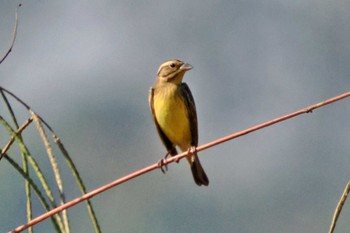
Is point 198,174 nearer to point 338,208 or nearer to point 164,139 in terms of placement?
point 164,139

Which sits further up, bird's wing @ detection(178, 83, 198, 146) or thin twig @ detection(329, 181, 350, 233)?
bird's wing @ detection(178, 83, 198, 146)

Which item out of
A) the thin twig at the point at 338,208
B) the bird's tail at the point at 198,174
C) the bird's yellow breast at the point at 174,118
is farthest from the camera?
the bird's tail at the point at 198,174

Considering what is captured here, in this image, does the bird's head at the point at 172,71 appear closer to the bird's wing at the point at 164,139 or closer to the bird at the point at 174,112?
the bird at the point at 174,112

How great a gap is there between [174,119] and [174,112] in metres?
0.05

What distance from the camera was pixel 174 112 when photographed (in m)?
7.18

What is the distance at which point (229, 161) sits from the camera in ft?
425

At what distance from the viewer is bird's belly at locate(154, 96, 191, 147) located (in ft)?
23.5

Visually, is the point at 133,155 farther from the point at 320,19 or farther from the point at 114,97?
the point at 320,19

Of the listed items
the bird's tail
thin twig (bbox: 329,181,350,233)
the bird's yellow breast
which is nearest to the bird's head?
the bird's yellow breast

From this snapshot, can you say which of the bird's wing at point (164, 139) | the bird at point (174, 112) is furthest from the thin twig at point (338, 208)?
the bird's wing at point (164, 139)

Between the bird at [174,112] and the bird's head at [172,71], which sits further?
the bird's head at [172,71]

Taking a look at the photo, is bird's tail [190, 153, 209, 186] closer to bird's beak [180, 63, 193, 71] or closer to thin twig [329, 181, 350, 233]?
bird's beak [180, 63, 193, 71]

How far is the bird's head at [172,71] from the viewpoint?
24.6 ft

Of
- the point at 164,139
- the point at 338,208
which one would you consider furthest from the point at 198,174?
the point at 338,208
